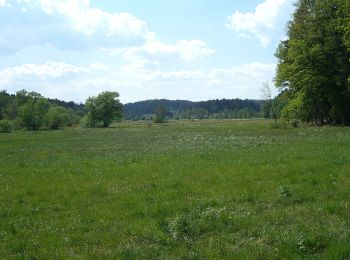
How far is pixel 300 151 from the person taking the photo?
2477 cm

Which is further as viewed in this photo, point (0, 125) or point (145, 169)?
point (0, 125)

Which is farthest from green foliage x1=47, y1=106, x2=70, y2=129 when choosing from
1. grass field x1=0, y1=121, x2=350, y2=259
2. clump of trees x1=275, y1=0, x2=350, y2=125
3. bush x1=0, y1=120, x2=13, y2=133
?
grass field x1=0, y1=121, x2=350, y2=259

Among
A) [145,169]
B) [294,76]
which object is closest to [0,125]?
[294,76]

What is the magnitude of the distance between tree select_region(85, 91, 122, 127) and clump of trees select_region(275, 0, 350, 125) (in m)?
101

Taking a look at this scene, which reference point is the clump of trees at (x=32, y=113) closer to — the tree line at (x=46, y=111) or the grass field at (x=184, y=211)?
the tree line at (x=46, y=111)

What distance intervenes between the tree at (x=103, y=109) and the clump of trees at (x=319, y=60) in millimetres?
101294

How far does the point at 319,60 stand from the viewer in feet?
189

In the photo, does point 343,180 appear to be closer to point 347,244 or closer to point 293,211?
point 293,211

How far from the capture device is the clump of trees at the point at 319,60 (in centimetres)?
5653

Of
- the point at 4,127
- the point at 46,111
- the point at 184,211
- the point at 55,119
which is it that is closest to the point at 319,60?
the point at 184,211

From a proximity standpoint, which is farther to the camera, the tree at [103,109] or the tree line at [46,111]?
the tree at [103,109]

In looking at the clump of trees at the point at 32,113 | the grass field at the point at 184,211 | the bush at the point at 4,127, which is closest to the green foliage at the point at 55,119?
the clump of trees at the point at 32,113

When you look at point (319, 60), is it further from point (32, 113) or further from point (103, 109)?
point (103, 109)

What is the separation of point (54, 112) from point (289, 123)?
91.3 meters
